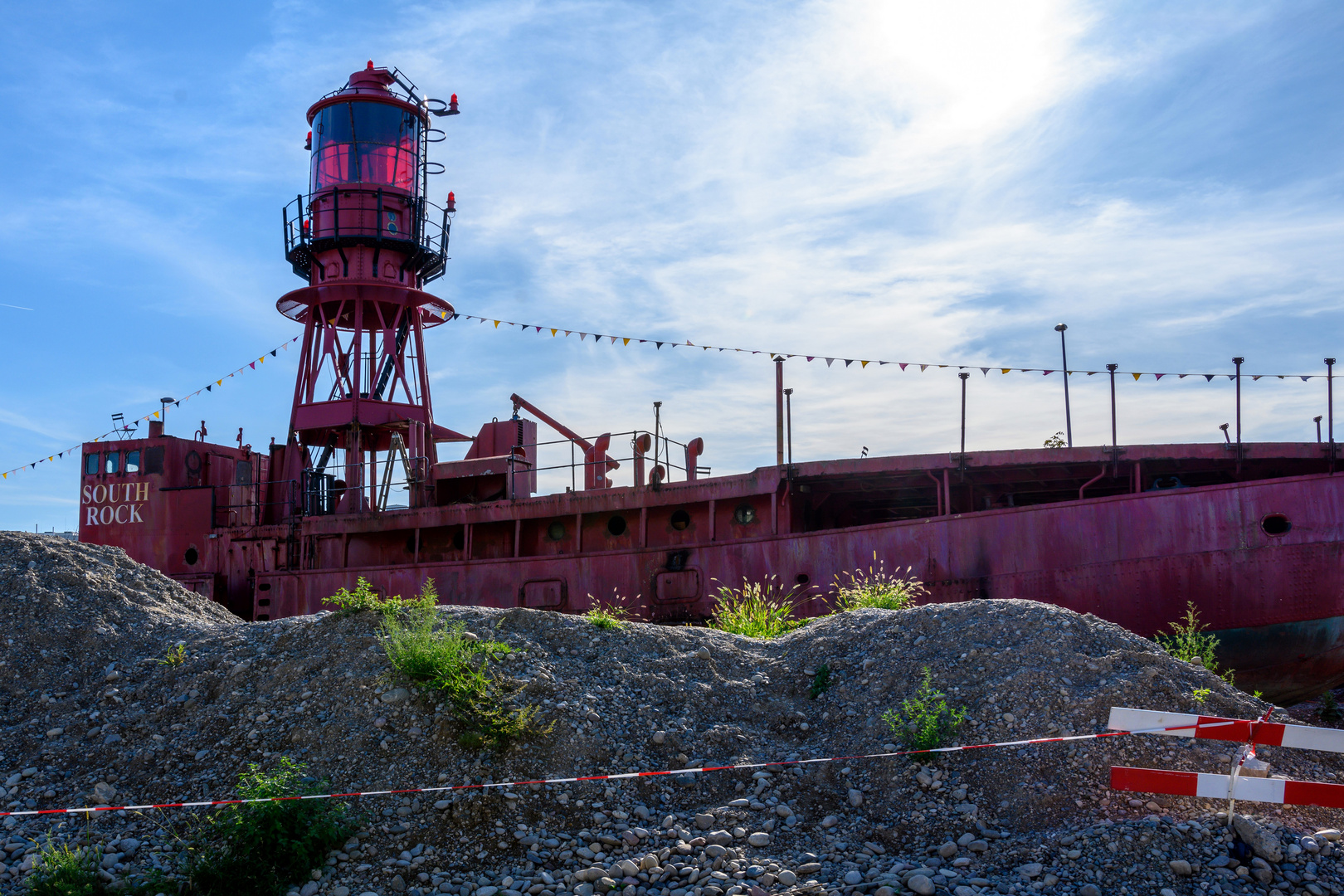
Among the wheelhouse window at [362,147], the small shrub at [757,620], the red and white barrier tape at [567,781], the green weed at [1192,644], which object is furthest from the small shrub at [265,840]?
the wheelhouse window at [362,147]

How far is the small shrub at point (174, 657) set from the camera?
367 inches

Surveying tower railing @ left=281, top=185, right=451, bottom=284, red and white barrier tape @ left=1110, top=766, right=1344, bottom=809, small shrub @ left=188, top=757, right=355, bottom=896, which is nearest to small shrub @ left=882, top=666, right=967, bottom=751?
red and white barrier tape @ left=1110, top=766, right=1344, bottom=809

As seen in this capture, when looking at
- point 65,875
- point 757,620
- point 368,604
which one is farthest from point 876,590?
point 65,875

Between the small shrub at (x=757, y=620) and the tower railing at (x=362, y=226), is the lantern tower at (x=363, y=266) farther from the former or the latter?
the small shrub at (x=757, y=620)

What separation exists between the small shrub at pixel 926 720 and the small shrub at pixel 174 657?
21.7ft

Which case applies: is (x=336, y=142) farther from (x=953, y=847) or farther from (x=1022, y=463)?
(x=953, y=847)

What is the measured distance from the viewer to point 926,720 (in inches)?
305

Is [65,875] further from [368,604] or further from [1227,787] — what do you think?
[1227,787]

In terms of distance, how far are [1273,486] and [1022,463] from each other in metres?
3.21

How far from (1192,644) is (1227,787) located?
4.19 m

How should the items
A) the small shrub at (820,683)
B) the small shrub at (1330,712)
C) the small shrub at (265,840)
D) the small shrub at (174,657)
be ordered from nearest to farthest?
the small shrub at (265,840), the small shrub at (820,683), the small shrub at (174,657), the small shrub at (1330,712)

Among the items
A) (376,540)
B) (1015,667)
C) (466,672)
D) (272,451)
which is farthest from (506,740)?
(272,451)

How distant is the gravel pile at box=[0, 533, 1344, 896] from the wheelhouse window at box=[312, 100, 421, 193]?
16842 millimetres

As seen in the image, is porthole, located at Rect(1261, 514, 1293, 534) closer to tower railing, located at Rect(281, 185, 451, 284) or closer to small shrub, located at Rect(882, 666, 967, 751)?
small shrub, located at Rect(882, 666, 967, 751)
